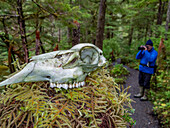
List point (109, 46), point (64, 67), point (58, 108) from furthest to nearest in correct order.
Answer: point (109, 46)
point (64, 67)
point (58, 108)

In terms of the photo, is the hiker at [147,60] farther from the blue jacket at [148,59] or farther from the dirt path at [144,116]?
the dirt path at [144,116]

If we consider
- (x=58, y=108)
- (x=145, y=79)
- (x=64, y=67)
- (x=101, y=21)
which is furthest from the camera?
(x=101, y=21)

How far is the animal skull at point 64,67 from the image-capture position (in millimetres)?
1227

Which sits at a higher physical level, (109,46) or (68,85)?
(109,46)

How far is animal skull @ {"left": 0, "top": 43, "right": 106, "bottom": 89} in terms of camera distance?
48.3 inches

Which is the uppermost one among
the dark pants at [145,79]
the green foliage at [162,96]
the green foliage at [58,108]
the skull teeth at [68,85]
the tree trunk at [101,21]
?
the tree trunk at [101,21]

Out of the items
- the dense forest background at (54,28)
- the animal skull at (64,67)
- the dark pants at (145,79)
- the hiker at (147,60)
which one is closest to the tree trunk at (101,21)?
the dense forest background at (54,28)

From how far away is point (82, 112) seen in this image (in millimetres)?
1243

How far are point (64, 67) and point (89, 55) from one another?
0.37 metres

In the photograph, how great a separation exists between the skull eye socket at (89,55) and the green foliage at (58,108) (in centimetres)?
25

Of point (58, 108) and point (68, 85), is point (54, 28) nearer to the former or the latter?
point (68, 85)

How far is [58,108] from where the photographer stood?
3.98 feet

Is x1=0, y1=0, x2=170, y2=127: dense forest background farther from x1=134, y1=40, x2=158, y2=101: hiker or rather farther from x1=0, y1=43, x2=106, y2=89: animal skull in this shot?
x1=134, y1=40, x2=158, y2=101: hiker

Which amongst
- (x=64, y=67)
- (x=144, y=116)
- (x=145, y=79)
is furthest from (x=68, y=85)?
(x=144, y=116)
